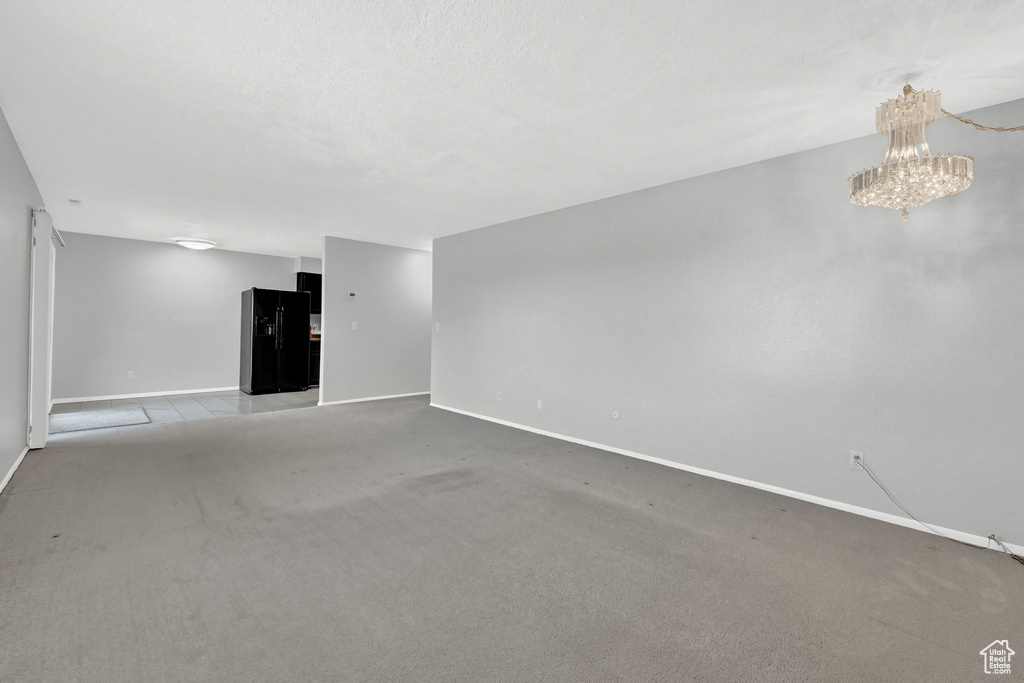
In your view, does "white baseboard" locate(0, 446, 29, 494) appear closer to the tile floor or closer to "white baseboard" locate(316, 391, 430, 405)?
the tile floor

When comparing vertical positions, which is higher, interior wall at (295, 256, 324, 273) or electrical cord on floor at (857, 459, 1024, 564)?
interior wall at (295, 256, 324, 273)

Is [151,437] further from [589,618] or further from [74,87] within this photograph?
[589,618]

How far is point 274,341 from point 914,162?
28.9 feet

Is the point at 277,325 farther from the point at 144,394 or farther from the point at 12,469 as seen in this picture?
the point at 12,469

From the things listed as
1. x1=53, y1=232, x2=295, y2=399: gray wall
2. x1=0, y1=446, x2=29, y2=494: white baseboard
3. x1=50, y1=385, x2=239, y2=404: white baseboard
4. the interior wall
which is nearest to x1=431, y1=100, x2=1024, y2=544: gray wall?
x1=0, y1=446, x2=29, y2=494: white baseboard

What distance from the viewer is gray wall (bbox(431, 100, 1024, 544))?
2.73 metres

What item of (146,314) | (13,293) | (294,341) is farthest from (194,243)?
(13,293)

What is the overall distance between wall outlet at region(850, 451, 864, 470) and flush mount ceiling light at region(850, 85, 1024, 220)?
1.81m

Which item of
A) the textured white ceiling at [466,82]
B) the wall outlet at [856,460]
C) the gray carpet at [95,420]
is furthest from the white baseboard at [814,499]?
the gray carpet at [95,420]

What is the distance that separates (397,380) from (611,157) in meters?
5.61

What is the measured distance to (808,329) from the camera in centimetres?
339

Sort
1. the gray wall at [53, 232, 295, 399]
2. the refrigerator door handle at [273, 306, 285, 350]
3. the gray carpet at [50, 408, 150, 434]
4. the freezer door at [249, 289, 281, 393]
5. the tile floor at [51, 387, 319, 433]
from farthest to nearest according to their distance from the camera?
the refrigerator door handle at [273, 306, 285, 350]
the freezer door at [249, 289, 281, 393]
the gray wall at [53, 232, 295, 399]
the tile floor at [51, 387, 319, 433]
the gray carpet at [50, 408, 150, 434]

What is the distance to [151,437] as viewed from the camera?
16.2ft

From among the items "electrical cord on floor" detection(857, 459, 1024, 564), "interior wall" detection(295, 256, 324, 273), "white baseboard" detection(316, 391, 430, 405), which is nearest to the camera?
"electrical cord on floor" detection(857, 459, 1024, 564)
